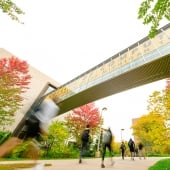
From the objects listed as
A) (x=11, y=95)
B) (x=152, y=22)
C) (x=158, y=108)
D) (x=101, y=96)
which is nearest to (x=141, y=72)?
(x=158, y=108)

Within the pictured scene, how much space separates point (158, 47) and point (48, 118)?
42.9ft

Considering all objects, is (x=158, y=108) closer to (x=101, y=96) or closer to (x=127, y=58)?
(x=127, y=58)

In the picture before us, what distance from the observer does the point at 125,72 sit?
56.9 feet

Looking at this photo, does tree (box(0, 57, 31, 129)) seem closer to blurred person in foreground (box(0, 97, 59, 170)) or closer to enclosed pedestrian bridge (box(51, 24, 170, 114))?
enclosed pedestrian bridge (box(51, 24, 170, 114))

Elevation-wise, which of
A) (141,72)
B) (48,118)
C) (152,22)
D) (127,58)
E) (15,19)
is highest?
(127,58)

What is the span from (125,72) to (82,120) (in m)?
10.4

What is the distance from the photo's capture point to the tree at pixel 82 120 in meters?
25.5

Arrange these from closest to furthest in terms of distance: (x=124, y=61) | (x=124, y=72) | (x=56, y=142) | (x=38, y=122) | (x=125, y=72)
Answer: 1. (x=38, y=122)
2. (x=125, y=72)
3. (x=124, y=72)
4. (x=124, y=61)
5. (x=56, y=142)

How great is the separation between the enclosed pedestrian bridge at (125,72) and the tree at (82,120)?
5.00 feet

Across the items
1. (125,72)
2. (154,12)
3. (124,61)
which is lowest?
(154,12)

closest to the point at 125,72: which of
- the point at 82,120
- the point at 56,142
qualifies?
the point at 56,142

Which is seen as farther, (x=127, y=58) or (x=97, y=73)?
(x=97, y=73)

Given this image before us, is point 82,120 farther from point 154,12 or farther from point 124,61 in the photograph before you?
point 154,12

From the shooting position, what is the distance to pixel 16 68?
19.8 meters
